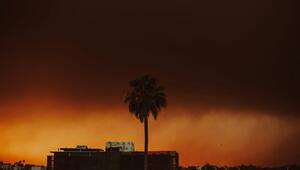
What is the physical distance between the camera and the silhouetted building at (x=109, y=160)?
139m

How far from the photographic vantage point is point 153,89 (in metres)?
113

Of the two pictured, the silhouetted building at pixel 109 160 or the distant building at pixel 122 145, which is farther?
the distant building at pixel 122 145

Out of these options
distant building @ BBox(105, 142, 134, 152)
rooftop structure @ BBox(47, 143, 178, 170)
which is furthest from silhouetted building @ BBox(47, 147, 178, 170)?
distant building @ BBox(105, 142, 134, 152)

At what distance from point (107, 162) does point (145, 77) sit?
37.6 meters

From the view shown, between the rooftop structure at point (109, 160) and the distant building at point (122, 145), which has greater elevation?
the distant building at point (122, 145)

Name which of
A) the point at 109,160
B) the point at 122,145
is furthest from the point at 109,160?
the point at 122,145

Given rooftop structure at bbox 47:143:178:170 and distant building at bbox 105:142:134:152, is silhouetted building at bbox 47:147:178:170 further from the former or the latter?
distant building at bbox 105:142:134:152

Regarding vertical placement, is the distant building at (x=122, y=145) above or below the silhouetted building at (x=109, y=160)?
above

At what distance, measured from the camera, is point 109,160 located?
467ft

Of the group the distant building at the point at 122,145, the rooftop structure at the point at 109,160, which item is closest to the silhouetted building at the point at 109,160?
the rooftop structure at the point at 109,160

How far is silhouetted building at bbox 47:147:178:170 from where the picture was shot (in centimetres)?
13925

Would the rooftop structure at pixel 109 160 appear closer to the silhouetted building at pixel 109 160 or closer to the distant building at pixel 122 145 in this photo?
the silhouetted building at pixel 109 160

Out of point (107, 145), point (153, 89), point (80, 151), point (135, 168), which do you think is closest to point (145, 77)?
point (153, 89)

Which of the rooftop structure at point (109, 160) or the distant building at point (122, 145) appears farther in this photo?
the distant building at point (122, 145)
